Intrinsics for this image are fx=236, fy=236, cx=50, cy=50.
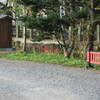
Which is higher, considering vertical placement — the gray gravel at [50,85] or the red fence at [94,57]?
the red fence at [94,57]

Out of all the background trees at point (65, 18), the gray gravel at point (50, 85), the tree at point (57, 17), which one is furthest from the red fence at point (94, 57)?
the tree at point (57, 17)

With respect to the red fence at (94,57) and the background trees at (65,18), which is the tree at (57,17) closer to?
the background trees at (65,18)

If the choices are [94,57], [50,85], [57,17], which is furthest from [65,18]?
[50,85]

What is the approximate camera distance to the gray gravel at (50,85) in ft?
19.8

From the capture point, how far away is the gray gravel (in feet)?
19.8

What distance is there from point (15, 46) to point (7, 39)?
973 mm

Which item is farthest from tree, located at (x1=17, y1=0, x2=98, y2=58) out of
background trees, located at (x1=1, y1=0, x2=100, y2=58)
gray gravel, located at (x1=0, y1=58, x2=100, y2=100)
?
gray gravel, located at (x1=0, y1=58, x2=100, y2=100)

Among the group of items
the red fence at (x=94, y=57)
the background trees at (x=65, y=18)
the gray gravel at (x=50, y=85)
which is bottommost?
the gray gravel at (x=50, y=85)

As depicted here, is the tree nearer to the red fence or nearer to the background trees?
the background trees

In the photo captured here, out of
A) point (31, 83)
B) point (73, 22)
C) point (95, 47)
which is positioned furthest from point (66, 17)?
point (31, 83)

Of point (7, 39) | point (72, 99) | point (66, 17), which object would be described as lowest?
point (72, 99)

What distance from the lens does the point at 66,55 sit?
1381cm

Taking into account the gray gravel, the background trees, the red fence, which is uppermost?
the background trees

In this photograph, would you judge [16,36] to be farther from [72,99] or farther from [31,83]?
[72,99]
